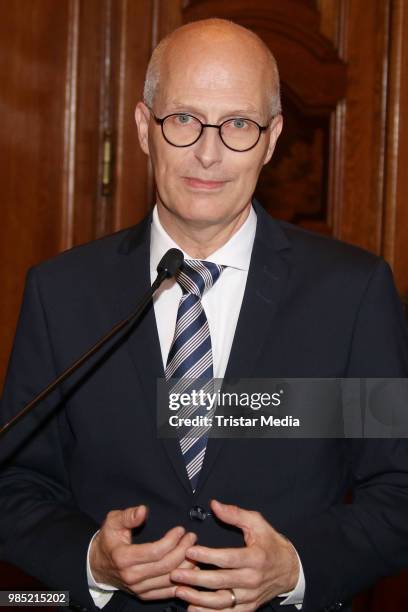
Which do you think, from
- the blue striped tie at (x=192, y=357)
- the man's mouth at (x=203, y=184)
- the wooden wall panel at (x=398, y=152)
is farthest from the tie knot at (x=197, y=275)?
the wooden wall panel at (x=398, y=152)

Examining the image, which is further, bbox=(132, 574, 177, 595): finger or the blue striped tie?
the blue striped tie

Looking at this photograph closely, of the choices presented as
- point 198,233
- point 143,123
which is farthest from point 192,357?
point 143,123

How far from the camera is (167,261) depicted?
5.10ft

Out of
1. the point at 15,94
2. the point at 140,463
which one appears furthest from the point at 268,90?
the point at 15,94

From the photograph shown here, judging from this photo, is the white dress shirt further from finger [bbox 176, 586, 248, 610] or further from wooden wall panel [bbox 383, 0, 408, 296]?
wooden wall panel [bbox 383, 0, 408, 296]

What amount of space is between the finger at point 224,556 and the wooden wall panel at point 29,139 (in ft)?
5.19

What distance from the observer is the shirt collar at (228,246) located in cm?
181

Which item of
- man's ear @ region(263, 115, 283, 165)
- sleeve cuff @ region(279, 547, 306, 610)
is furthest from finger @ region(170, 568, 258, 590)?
man's ear @ region(263, 115, 283, 165)

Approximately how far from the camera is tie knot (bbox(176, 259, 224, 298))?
5.79ft

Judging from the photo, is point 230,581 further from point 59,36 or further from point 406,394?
point 59,36

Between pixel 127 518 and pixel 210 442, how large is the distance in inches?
8.8

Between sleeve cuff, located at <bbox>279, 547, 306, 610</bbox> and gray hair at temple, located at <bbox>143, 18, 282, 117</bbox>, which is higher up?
gray hair at temple, located at <bbox>143, 18, 282, 117</bbox>

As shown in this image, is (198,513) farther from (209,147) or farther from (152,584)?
(209,147)

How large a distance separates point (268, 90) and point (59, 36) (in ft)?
4.45
